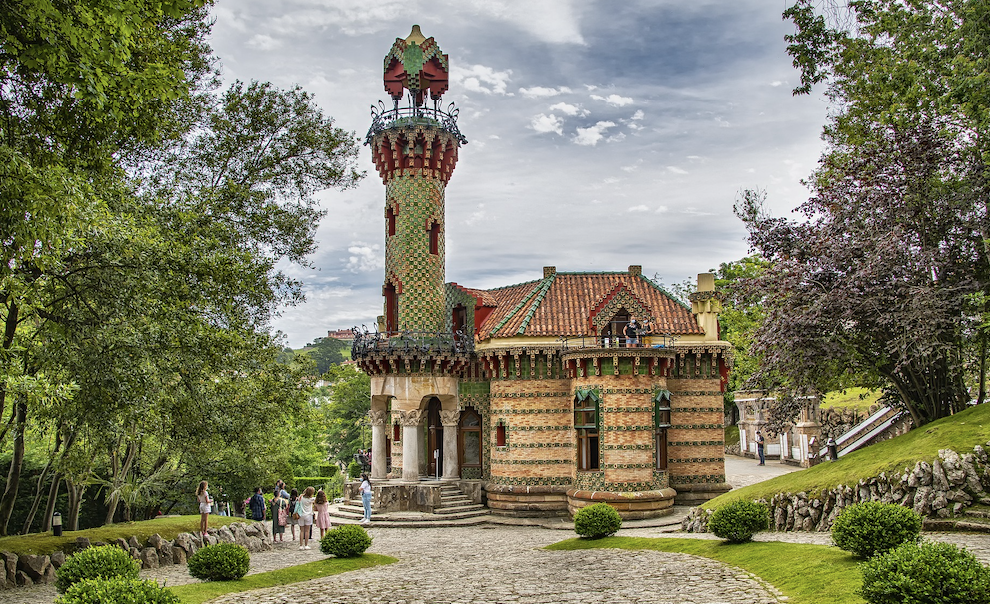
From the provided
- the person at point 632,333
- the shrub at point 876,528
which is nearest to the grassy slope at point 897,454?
the shrub at point 876,528

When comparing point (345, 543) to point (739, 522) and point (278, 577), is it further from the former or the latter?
point (739, 522)

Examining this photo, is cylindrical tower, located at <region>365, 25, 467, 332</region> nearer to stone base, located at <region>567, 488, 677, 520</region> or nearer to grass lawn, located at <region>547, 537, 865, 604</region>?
stone base, located at <region>567, 488, 677, 520</region>

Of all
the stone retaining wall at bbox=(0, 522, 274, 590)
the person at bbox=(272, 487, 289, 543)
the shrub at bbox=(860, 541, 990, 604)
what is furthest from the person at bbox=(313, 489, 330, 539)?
the shrub at bbox=(860, 541, 990, 604)

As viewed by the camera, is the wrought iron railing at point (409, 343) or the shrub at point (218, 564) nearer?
the shrub at point (218, 564)

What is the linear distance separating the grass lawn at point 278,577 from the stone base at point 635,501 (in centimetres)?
892

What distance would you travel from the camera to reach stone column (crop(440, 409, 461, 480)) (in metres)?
28.0

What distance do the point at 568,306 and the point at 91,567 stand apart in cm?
1950

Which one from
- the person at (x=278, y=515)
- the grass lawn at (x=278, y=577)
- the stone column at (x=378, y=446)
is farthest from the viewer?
the stone column at (x=378, y=446)

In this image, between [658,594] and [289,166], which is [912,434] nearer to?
[658,594]

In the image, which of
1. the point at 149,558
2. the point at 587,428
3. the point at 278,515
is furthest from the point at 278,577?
the point at 587,428

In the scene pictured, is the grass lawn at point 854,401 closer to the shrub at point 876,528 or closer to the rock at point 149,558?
the shrub at point 876,528

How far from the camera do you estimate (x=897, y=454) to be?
52.3 feet

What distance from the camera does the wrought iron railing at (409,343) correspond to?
89.8 feet

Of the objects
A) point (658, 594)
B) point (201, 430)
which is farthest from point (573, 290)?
point (658, 594)
